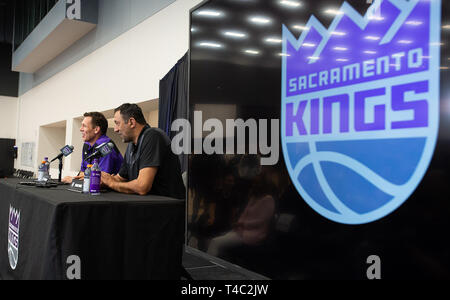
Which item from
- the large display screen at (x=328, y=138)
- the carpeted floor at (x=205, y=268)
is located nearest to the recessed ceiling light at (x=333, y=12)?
the large display screen at (x=328, y=138)

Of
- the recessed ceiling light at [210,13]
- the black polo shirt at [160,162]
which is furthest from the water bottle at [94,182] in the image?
the recessed ceiling light at [210,13]

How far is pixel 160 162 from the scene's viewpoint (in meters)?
2.23

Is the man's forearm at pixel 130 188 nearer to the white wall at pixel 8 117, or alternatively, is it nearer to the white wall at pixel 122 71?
the white wall at pixel 122 71

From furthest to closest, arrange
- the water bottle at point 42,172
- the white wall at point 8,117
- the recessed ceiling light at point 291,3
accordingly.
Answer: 1. the white wall at point 8,117
2. the water bottle at point 42,172
3. the recessed ceiling light at point 291,3

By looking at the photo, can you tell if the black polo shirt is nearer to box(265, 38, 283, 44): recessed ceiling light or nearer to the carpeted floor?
the carpeted floor

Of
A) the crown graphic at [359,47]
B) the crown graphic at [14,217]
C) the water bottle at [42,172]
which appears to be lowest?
the crown graphic at [14,217]

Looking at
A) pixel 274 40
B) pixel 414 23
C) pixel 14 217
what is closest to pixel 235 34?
pixel 274 40

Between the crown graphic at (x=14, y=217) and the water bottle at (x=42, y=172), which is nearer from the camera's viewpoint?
the crown graphic at (x=14, y=217)

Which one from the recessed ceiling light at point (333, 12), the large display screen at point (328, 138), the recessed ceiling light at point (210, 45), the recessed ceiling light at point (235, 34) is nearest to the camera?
the large display screen at point (328, 138)

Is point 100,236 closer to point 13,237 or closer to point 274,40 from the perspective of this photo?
point 13,237

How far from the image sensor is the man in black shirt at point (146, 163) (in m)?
2.21

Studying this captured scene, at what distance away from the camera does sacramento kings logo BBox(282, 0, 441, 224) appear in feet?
3.16

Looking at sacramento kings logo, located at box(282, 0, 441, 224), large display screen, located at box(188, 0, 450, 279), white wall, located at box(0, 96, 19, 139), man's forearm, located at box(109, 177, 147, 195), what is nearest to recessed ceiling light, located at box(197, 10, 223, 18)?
large display screen, located at box(188, 0, 450, 279)

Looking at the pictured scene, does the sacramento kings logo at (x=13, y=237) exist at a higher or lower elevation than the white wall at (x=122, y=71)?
lower
